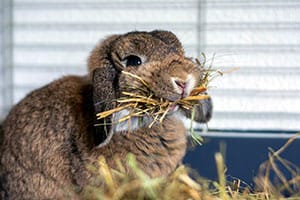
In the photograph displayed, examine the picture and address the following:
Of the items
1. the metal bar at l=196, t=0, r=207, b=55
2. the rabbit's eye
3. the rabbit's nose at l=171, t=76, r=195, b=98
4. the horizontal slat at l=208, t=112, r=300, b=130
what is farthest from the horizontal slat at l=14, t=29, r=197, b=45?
the rabbit's nose at l=171, t=76, r=195, b=98

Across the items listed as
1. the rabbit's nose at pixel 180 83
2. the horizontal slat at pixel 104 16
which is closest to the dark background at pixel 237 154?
the horizontal slat at pixel 104 16

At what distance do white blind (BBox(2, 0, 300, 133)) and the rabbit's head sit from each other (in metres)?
1.62

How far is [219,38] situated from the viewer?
16.5 feet

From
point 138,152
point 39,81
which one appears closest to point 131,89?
point 138,152

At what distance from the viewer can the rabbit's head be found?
9.16 feet

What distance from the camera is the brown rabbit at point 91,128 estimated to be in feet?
9.67

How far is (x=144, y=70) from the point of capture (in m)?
2.90

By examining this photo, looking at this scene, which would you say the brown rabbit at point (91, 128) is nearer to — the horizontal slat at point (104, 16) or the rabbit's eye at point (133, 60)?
the rabbit's eye at point (133, 60)

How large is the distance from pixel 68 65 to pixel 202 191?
11.0ft

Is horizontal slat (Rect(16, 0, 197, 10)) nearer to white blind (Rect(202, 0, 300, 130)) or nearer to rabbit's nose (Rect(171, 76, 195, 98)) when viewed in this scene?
white blind (Rect(202, 0, 300, 130))

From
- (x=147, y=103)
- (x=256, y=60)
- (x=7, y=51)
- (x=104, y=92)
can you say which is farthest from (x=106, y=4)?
(x=147, y=103)

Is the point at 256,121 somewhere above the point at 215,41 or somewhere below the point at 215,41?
below

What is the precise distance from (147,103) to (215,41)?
2.31 metres

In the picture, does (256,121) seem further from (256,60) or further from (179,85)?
(179,85)
